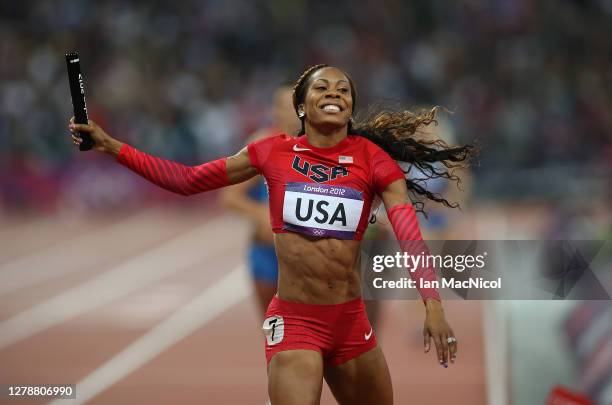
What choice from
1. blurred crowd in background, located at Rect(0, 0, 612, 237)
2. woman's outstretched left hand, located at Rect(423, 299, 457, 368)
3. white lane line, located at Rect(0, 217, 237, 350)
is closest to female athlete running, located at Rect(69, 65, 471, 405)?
woman's outstretched left hand, located at Rect(423, 299, 457, 368)

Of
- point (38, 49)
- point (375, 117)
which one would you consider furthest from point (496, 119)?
point (375, 117)

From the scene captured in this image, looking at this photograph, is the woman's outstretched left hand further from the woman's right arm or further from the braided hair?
the woman's right arm

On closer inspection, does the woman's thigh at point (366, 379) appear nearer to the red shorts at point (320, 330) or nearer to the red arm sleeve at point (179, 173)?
the red shorts at point (320, 330)

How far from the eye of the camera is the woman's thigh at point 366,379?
203 inches

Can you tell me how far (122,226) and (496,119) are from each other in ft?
21.8

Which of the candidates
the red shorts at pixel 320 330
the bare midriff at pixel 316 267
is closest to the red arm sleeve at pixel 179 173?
the bare midriff at pixel 316 267

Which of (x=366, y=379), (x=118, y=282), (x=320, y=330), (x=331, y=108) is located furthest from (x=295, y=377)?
(x=118, y=282)

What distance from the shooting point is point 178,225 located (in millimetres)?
19062

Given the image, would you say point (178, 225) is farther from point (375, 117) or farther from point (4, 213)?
point (375, 117)

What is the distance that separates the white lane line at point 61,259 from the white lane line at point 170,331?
2287 mm

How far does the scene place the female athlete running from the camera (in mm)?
5059

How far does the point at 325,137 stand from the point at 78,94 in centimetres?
111

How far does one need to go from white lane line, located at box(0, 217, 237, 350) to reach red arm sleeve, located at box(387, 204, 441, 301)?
20.1 feet

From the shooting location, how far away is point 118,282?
13875 millimetres
